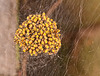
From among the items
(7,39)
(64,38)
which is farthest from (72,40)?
(7,39)

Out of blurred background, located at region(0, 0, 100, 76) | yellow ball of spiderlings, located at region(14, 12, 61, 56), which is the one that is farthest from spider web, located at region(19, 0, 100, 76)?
yellow ball of spiderlings, located at region(14, 12, 61, 56)

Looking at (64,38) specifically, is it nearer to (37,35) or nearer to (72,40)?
(72,40)

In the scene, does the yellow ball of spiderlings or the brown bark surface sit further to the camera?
the brown bark surface

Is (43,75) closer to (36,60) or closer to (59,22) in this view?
(36,60)

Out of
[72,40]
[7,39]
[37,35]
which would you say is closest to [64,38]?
[72,40]

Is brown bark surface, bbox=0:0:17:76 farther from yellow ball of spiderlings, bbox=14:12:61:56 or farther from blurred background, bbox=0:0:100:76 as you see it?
yellow ball of spiderlings, bbox=14:12:61:56

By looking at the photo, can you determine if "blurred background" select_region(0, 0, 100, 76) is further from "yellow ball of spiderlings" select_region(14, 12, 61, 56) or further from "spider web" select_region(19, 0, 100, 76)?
"yellow ball of spiderlings" select_region(14, 12, 61, 56)

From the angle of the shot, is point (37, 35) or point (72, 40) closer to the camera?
point (37, 35)

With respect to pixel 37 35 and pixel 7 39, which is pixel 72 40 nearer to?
pixel 37 35

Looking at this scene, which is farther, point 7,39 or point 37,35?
point 7,39
